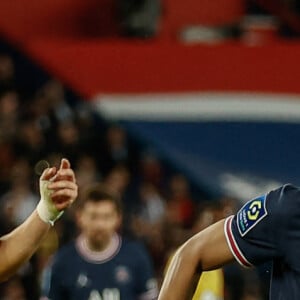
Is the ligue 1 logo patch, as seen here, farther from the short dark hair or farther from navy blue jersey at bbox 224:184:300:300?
the short dark hair

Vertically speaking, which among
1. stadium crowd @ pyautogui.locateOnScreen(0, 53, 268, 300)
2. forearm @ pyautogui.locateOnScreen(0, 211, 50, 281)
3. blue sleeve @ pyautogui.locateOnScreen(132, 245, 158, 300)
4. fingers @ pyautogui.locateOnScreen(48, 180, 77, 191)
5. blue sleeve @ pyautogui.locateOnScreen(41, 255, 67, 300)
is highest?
fingers @ pyautogui.locateOnScreen(48, 180, 77, 191)

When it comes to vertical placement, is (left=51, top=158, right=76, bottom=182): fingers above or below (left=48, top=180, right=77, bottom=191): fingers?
above

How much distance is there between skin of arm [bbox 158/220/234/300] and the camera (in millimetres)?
3439

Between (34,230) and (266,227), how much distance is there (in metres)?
0.71

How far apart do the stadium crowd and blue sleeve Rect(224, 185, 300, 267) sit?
449 cm

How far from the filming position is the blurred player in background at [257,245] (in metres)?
3.38

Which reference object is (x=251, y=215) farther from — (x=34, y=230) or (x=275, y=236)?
(x=34, y=230)

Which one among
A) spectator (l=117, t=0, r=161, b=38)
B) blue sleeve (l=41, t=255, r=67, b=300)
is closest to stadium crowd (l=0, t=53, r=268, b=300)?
spectator (l=117, t=0, r=161, b=38)

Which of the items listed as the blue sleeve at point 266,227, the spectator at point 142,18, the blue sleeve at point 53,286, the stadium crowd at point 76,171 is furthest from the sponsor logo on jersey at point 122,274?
the spectator at point 142,18

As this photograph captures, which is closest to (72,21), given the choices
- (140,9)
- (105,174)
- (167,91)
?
(140,9)

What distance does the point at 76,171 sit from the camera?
9438 mm

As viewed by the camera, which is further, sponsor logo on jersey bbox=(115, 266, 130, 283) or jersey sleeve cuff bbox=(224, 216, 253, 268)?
sponsor logo on jersey bbox=(115, 266, 130, 283)

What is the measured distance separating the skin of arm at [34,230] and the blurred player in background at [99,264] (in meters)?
2.06

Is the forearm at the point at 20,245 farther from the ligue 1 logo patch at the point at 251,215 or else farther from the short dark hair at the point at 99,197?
the short dark hair at the point at 99,197
